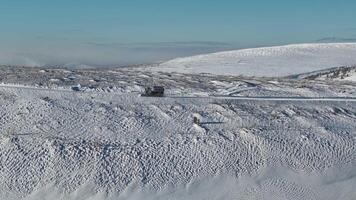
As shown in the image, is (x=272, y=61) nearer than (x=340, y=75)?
No

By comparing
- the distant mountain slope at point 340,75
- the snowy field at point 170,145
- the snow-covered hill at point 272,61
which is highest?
the snowy field at point 170,145

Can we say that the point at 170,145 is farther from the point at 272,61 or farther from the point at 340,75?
the point at 272,61

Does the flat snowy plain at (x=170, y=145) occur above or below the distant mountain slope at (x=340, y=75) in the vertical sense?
above

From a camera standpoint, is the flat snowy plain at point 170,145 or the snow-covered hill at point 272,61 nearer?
the flat snowy plain at point 170,145

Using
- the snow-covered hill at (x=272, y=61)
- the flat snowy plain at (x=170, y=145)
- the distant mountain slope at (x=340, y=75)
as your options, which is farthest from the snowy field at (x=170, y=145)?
the snow-covered hill at (x=272, y=61)

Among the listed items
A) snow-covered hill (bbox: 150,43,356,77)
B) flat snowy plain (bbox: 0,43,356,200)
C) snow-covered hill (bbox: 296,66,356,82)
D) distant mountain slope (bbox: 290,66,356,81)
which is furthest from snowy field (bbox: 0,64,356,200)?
snow-covered hill (bbox: 150,43,356,77)

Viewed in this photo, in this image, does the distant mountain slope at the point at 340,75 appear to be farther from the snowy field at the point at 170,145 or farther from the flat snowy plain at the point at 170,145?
the flat snowy plain at the point at 170,145

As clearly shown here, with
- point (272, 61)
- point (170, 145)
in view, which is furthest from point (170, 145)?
point (272, 61)
